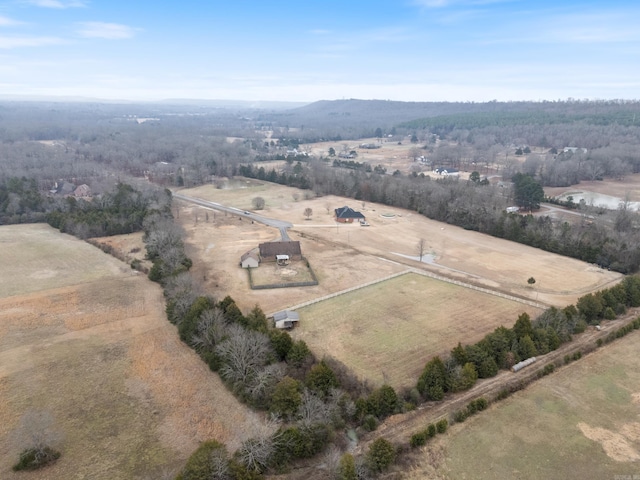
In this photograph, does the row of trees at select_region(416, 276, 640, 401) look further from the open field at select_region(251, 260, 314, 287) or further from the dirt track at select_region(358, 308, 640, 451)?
the open field at select_region(251, 260, 314, 287)

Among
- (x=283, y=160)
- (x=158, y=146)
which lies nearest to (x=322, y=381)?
(x=283, y=160)

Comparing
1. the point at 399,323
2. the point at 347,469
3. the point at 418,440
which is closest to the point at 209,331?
the point at 347,469

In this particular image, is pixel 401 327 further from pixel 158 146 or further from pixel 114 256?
pixel 158 146

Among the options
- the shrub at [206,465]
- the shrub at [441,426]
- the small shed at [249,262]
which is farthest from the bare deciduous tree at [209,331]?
the small shed at [249,262]

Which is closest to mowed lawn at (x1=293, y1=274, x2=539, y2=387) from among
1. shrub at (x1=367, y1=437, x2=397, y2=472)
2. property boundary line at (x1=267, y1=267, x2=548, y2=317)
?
property boundary line at (x1=267, y1=267, x2=548, y2=317)

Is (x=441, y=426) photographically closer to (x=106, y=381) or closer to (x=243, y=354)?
(x=243, y=354)

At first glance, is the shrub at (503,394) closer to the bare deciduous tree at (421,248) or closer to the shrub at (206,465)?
the shrub at (206,465)
